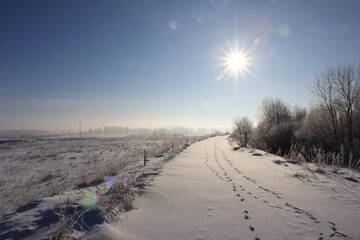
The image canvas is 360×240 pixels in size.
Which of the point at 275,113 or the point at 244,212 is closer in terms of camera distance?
the point at 244,212

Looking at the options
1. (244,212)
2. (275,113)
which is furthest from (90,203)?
(275,113)

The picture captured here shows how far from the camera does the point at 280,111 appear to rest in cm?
4978

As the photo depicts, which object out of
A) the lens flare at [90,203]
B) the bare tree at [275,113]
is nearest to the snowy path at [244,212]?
the lens flare at [90,203]

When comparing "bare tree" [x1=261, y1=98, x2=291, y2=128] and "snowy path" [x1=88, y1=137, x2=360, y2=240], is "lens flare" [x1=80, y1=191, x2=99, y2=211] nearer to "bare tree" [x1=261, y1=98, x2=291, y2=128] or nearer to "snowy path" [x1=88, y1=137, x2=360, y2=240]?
"snowy path" [x1=88, y1=137, x2=360, y2=240]

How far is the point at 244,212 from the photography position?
16.6ft

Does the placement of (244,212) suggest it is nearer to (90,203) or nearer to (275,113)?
(90,203)

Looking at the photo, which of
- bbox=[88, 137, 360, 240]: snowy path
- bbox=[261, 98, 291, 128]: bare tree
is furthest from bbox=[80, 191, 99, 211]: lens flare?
bbox=[261, 98, 291, 128]: bare tree

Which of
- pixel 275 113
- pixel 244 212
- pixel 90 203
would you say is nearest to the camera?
pixel 244 212

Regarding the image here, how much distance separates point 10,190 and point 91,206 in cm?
1253

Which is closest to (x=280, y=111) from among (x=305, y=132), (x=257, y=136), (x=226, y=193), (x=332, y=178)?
(x=257, y=136)

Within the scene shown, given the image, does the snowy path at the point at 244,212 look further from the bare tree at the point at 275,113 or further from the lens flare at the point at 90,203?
the bare tree at the point at 275,113

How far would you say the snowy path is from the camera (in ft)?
13.2

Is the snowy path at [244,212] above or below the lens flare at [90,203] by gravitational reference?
below

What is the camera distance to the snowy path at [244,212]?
4012 millimetres
